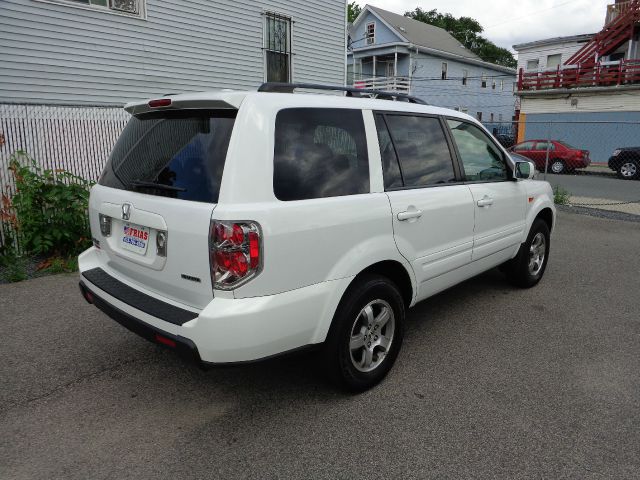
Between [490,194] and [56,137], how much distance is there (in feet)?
18.8

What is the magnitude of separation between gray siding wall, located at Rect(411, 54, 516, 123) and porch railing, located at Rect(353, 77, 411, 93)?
728 mm

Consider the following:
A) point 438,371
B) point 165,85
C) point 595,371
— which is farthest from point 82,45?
point 595,371

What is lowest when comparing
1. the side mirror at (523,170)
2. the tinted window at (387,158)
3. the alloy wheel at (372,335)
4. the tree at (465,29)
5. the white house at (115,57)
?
the alloy wheel at (372,335)

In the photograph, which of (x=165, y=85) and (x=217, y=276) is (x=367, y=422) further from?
(x=165, y=85)

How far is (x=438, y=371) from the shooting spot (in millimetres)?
3330

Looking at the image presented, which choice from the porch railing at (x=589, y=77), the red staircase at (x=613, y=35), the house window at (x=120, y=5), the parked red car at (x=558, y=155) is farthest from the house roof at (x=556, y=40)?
the house window at (x=120, y=5)

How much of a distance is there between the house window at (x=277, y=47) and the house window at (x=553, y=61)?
25405mm

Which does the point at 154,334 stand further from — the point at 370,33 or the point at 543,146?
the point at 370,33

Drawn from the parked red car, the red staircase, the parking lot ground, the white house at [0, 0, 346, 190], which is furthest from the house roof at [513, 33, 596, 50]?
the parking lot ground

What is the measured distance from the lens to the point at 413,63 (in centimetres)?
3128

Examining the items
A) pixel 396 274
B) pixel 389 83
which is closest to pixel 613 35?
pixel 389 83

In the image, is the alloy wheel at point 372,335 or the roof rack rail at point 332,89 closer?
the roof rack rail at point 332,89

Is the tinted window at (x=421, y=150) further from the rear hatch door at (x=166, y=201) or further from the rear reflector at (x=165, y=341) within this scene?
the rear reflector at (x=165, y=341)

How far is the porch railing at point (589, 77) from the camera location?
21609 mm
